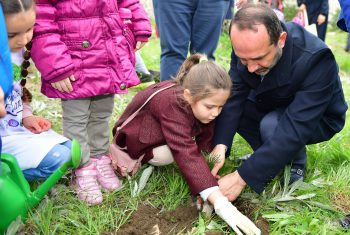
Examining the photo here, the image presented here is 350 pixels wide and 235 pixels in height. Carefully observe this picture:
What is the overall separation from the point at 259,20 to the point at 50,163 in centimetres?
121

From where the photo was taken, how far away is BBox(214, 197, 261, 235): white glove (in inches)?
76.9

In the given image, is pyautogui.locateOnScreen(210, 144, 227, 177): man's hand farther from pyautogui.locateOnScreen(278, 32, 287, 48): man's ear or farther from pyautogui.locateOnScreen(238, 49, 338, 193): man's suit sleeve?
pyautogui.locateOnScreen(278, 32, 287, 48): man's ear

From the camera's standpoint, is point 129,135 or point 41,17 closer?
point 41,17

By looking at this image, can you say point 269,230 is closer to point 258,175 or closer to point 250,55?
point 258,175

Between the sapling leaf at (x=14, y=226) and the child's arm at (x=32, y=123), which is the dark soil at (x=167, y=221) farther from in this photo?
the child's arm at (x=32, y=123)

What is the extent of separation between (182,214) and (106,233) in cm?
39

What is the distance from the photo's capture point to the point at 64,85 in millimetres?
2182

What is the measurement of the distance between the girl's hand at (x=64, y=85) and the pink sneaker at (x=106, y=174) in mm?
511

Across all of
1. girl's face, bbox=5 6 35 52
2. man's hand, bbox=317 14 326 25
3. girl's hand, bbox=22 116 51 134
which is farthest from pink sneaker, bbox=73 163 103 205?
man's hand, bbox=317 14 326 25

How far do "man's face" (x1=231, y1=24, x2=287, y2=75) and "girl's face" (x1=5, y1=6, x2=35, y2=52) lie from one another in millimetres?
920

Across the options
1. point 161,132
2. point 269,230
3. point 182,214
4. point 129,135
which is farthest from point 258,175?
point 129,135

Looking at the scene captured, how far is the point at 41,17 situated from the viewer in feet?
6.88

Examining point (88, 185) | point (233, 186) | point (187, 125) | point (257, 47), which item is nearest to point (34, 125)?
point (88, 185)

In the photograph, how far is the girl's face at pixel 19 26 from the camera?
1.78 meters
